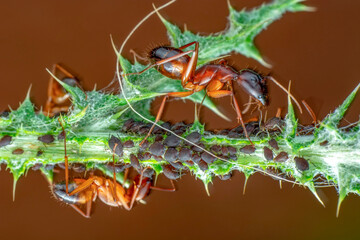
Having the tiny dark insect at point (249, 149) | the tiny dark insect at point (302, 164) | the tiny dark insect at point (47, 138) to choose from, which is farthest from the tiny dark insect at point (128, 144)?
the tiny dark insect at point (302, 164)

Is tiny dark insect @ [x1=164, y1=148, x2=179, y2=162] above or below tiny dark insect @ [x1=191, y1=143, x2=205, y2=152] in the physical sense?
above

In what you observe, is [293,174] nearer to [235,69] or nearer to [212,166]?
[212,166]

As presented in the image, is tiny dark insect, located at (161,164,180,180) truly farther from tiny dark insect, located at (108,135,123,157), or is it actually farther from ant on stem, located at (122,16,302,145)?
ant on stem, located at (122,16,302,145)

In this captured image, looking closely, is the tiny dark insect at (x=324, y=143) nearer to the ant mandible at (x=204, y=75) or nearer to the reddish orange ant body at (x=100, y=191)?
the ant mandible at (x=204, y=75)

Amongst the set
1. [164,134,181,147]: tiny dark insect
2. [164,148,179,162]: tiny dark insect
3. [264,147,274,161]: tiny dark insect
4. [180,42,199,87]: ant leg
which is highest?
[180,42,199,87]: ant leg

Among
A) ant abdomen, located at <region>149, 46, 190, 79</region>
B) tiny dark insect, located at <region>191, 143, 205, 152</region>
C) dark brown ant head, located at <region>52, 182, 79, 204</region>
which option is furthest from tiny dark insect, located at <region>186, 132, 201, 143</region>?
dark brown ant head, located at <region>52, 182, 79, 204</region>

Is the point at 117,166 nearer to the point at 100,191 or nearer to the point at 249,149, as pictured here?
the point at 100,191
